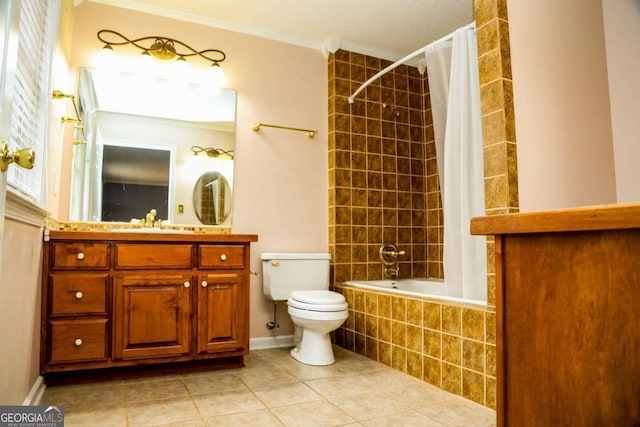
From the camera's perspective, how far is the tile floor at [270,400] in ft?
5.75

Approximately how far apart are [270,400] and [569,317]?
1.73m

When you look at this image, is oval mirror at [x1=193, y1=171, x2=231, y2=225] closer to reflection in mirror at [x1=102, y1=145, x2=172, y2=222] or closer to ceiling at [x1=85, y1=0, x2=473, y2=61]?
reflection in mirror at [x1=102, y1=145, x2=172, y2=222]

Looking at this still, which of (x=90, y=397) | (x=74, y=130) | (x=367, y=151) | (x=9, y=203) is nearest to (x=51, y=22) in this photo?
(x=74, y=130)

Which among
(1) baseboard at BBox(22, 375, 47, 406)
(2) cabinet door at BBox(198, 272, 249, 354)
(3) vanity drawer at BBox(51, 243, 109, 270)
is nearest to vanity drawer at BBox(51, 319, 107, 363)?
(1) baseboard at BBox(22, 375, 47, 406)

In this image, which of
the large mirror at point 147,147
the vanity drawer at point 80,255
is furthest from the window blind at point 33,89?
the large mirror at point 147,147

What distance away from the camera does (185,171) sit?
290 centimetres

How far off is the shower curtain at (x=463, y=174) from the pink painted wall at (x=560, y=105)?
0.92ft

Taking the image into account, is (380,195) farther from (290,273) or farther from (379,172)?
(290,273)

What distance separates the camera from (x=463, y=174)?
7.55ft

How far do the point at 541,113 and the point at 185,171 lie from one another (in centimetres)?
222

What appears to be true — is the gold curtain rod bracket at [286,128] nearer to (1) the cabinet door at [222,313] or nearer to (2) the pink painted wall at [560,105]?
(1) the cabinet door at [222,313]

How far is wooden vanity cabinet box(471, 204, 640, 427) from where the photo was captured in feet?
1.61

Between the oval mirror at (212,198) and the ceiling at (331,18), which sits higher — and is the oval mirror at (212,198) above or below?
below

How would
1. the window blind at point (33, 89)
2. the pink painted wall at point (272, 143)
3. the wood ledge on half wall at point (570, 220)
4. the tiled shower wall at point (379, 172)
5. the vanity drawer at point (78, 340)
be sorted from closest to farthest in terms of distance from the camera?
the wood ledge on half wall at point (570, 220) → the window blind at point (33, 89) → the vanity drawer at point (78, 340) → the pink painted wall at point (272, 143) → the tiled shower wall at point (379, 172)
